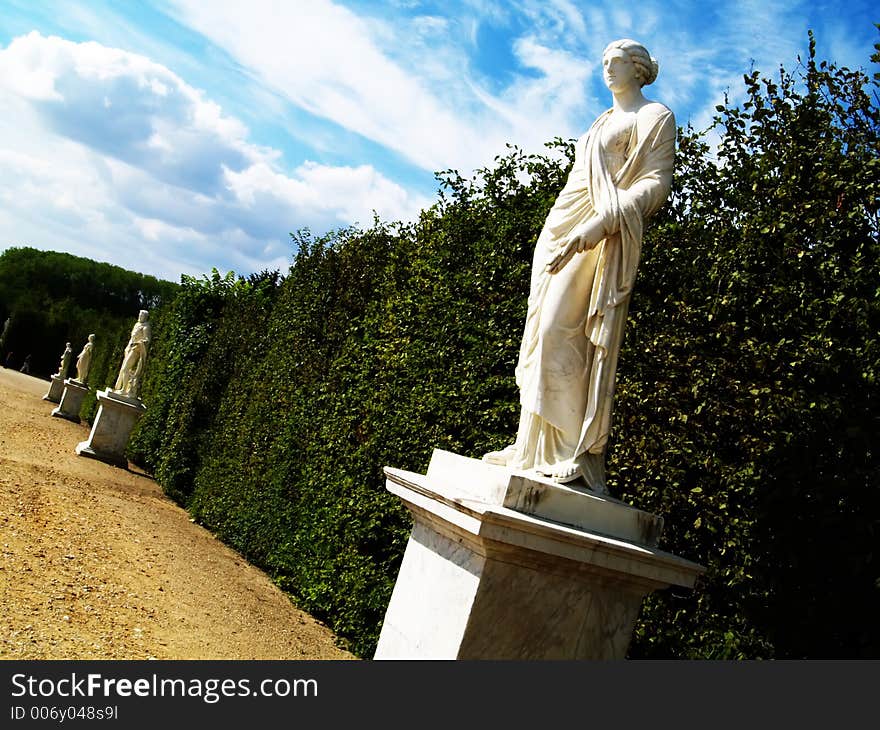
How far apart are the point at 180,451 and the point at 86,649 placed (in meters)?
8.85

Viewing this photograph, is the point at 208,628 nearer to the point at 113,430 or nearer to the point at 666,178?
the point at 666,178

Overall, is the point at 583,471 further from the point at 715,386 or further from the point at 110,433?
the point at 110,433

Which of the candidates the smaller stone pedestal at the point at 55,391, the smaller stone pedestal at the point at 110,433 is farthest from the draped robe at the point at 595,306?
the smaller stone pedestal at the point at 55,391

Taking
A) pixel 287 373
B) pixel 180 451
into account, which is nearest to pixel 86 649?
pixel 287 373

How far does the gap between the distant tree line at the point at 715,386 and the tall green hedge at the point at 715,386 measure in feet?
0.04

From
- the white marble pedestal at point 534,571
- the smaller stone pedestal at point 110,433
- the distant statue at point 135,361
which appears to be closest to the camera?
the white marble pedestal at point 534,571

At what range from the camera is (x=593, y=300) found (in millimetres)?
3375

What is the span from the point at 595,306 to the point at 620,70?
3.69ft

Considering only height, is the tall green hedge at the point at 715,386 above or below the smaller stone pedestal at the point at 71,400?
above

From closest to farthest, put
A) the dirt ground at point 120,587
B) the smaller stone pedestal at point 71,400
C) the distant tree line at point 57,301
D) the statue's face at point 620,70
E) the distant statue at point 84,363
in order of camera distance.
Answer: the statue's face at point 620,70, the dirt ground at point 120,587, the smaller stone pedestal at point 71,400, the distant statue at point 84,363, the distant tree line at point 57,301

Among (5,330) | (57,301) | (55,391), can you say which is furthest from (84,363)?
(57,301)

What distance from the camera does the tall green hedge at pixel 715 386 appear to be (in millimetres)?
3734

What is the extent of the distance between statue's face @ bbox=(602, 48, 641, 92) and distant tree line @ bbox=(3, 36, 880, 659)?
1.20 metres

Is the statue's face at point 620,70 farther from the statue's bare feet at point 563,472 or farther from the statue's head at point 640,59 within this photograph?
the statue's bare feet at point 563,472
